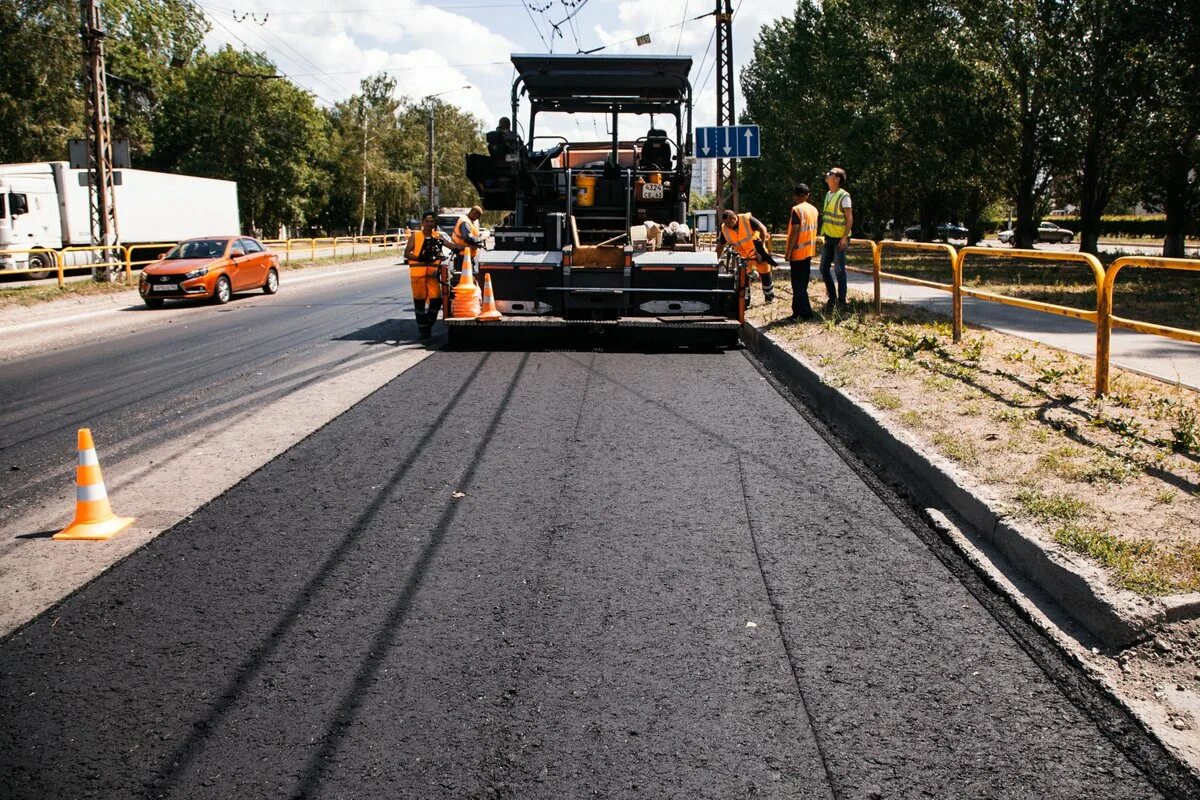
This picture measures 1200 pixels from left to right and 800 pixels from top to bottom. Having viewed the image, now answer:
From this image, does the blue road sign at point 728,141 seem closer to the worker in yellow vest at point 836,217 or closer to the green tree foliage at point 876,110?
the worker in yellow vest at point 836,217

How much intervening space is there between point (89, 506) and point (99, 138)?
22.3 meters

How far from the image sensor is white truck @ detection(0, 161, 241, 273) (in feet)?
103

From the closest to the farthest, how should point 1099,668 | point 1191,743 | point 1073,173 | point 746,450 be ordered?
point 1191,743
point 1099,668
point 746,450
point 1073,173

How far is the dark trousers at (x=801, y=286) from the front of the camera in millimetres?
14453

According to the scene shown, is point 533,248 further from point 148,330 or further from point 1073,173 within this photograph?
point 1073,173

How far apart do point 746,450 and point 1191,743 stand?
14.5ft

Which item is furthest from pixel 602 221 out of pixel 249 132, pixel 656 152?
pixel 249 132

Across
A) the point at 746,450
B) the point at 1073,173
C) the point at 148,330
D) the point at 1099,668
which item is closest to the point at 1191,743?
the point at 1099,668

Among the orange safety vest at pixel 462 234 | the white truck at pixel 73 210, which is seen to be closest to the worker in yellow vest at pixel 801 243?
the orange safety vest at pixel 462 234

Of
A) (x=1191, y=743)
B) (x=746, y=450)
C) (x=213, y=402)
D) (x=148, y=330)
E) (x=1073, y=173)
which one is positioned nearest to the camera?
(x=1191, y=743)

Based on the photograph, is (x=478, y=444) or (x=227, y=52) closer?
(x=478, y=444)

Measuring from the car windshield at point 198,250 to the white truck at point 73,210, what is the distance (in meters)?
6.58

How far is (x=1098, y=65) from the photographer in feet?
91.0

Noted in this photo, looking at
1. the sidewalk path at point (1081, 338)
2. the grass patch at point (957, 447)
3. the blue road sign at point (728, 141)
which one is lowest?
the grass patch at point (957, 447)
